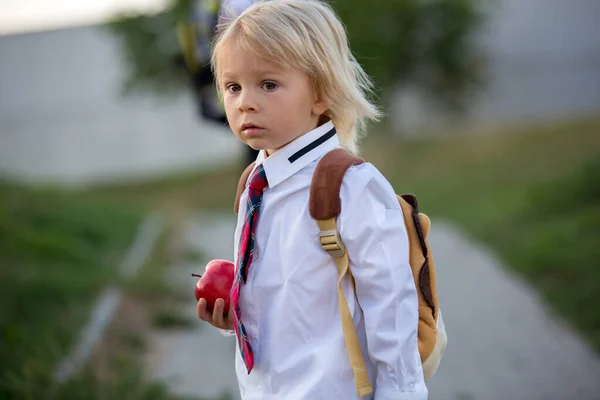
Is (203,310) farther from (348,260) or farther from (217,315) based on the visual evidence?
(348,260)

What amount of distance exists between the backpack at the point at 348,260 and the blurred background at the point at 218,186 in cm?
70

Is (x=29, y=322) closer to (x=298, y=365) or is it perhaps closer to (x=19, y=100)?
(x=298, y=365)

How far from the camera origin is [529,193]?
11141 mm

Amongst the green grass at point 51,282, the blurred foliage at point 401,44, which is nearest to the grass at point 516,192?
the blurred foliage at point 401,44

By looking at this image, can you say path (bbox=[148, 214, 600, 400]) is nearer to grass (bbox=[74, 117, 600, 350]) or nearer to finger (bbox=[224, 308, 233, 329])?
grass (bbox=[74, 117, 600, 350])

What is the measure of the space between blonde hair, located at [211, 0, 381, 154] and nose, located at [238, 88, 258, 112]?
99mm

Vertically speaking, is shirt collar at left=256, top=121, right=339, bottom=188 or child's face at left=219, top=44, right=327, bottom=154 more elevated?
child's face at left=219, top=44, right=327, bottom=154

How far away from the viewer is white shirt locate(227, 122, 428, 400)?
218 cm

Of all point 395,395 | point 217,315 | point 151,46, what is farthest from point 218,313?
point 151,46

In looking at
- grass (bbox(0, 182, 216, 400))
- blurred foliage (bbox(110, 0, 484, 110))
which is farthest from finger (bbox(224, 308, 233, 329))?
blurred foliage (bbox(110, 0, 484, 110))

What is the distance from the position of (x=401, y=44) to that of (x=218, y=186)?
16.4 ft

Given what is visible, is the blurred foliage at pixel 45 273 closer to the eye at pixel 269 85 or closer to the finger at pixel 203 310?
the finger at pixel 203 310

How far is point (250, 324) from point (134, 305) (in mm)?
4728

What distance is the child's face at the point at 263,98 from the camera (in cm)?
229
